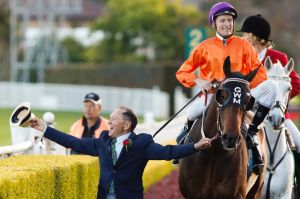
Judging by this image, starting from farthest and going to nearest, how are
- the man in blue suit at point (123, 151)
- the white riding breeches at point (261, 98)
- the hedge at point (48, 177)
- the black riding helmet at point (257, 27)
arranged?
the black riding helmet at point (257, 27)
the white riding breeches at point (261, 98)
the man in blue suit at point (123, 151)
the hedge at point (48, 177)

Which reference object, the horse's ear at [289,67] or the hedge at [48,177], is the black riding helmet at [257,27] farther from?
the hedge at [48,177]

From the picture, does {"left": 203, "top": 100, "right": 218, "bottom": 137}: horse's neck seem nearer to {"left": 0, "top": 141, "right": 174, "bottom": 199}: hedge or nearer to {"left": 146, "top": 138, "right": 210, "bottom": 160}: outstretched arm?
{"left": 146, "top": 138, "right": 210, "bottom": 160}: outstretched arm

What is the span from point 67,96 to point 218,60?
3288 centimetres

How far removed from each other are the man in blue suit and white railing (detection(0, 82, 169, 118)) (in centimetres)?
2864

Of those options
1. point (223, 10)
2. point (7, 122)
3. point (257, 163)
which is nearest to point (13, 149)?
point (257, 163)

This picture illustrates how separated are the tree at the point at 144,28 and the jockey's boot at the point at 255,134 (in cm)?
3942

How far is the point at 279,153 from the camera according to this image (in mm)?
8977

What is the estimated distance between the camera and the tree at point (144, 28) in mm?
47781

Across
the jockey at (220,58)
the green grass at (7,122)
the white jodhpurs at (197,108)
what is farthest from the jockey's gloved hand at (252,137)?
the green grass at (7,122)

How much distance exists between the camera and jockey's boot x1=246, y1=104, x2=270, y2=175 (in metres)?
7.72

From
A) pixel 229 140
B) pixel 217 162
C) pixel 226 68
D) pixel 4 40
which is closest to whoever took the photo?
pixel 229 140

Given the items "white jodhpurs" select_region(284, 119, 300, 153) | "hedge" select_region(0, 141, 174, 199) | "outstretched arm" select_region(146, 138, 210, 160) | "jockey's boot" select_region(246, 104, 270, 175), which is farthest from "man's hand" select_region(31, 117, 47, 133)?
"white jodhpurs" select_region(284, 119, 300, 153)

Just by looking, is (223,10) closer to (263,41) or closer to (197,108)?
(197,108)

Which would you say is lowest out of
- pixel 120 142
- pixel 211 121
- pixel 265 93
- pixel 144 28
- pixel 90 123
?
pixel 144 28
